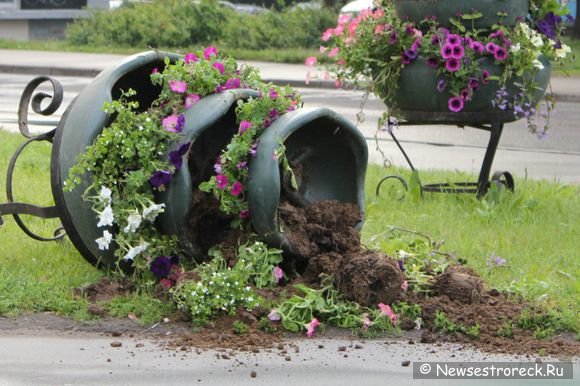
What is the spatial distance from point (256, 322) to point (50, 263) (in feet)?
4.85

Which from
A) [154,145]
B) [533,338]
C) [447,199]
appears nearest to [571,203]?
[447,199]

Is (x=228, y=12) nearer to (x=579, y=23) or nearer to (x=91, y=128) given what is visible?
(x=579, y=23)

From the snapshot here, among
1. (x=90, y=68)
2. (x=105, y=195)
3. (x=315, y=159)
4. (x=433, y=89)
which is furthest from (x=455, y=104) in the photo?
Result: (x=90, y=68)

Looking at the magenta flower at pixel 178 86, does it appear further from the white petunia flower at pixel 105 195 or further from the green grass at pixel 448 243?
the green grass at pixel 448 243

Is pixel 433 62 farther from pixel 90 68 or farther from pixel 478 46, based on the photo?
→ pixel 90 68

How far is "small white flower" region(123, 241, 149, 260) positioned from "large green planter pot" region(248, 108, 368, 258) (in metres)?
0.50

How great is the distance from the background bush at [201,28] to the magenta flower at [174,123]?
762 inches

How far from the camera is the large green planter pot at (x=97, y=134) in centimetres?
507

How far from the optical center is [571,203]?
772 cm

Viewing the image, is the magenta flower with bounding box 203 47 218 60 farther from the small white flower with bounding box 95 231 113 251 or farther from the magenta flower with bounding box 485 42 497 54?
the magenta flower with bounding box 485 42 497 54

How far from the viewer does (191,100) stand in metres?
5.27

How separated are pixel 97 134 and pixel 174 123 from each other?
1.24 feet

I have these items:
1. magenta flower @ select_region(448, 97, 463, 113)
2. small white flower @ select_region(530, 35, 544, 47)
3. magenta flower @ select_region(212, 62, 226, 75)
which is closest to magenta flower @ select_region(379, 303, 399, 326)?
magenta flower @ select_region(212, 62, 226, 75)

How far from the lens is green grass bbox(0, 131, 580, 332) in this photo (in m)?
5.09
